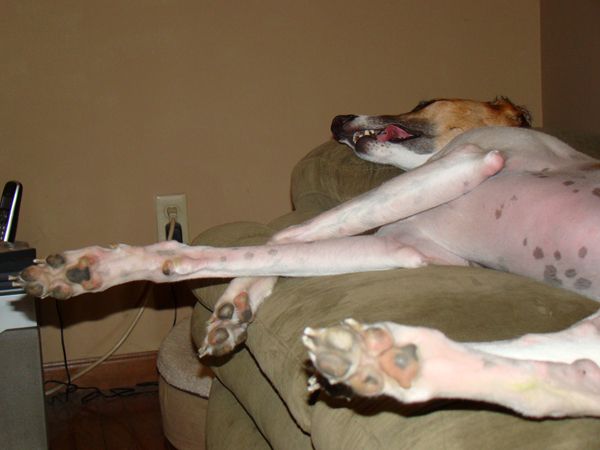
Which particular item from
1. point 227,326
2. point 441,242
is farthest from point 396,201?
point 227,326

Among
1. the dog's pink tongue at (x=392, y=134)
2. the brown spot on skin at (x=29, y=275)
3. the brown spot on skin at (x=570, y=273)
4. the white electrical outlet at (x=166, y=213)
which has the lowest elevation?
the white electrical outlet at (x=166, y=213)

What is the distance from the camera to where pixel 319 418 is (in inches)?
52.9

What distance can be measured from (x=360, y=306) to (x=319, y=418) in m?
0.24

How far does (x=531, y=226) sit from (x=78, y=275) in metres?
1.00

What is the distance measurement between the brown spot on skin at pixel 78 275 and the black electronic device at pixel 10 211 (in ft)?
4.45

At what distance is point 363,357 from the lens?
0.97 meters

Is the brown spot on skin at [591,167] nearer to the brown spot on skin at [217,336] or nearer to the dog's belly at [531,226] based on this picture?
the dog's belly at [531,226]

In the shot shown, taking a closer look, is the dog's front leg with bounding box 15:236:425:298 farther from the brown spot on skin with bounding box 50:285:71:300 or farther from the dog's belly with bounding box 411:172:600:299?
the dog's belly with bounding box 411:172:600:299

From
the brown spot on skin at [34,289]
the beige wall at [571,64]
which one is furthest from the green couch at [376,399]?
the beige wall at [571,64]

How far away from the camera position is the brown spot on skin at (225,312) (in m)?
1.76

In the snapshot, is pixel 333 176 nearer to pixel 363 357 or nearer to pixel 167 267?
pixel 167 267

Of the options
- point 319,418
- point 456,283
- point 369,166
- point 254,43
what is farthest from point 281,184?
point 319,418

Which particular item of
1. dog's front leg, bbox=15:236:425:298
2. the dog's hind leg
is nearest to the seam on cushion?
dog's front leg, bbox=15:236:425:298

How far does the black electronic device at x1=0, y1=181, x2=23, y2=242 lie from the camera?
9.30 feet
